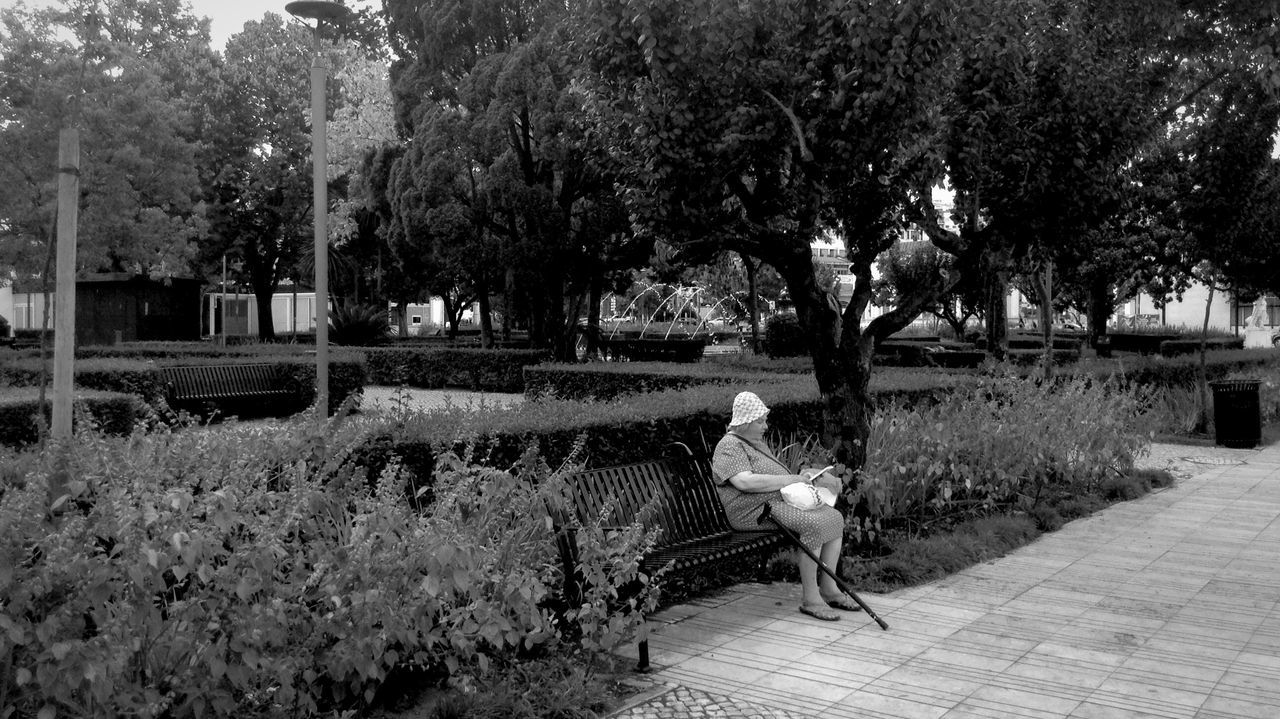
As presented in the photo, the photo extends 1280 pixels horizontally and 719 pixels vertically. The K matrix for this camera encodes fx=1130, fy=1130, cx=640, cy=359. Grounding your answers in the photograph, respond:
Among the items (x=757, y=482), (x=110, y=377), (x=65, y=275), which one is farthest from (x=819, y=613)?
(x=110, y=377)

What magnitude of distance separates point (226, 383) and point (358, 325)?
44.8ft

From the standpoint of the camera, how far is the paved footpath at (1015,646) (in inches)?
188

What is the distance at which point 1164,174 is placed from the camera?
19.5 meters

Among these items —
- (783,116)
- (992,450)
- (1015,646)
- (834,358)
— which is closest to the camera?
(1015,646)

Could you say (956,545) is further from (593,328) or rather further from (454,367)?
(593,328)

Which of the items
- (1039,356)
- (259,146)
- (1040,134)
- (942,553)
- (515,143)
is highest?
(259,146)

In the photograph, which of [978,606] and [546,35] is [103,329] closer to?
[546,35]

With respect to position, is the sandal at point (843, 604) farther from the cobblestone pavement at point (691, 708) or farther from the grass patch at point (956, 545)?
the cobblestone pavement at point (691, 708)

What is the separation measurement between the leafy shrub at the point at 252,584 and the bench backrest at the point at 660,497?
355mm

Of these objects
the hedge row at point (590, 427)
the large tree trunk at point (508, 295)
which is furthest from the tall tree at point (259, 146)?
the hedge row at point (590, 427)

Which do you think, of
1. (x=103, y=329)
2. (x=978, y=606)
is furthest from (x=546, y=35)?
(x=978, y=606)

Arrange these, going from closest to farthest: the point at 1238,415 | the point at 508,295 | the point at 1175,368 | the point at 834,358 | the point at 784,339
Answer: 1. the point at 834,358
2. the point at 1238,415
3. the point at 1175,368
4. the point at 784,339
5. the point at 508,295

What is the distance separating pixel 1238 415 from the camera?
14.6 metres

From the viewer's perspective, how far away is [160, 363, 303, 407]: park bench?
52.6 ft
